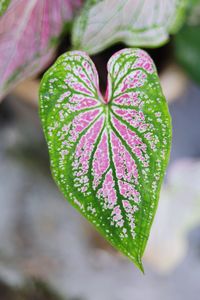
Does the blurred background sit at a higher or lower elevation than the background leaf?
lower

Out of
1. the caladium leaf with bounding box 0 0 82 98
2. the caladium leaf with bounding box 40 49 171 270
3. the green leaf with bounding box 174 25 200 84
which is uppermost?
the caladium leaf with bounding box 0 0 82 98

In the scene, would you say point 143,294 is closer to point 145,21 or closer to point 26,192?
point 26,192

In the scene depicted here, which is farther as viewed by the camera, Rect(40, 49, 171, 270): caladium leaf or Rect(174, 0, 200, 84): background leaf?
Rect(174, 0, 200, 84): background leaf

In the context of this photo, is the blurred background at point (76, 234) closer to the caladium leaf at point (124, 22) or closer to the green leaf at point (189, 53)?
the green leaf at point (189, 53)

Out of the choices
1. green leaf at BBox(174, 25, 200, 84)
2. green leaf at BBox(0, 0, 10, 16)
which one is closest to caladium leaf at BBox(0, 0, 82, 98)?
green leaf at BBox(0, 0, 10, 16)

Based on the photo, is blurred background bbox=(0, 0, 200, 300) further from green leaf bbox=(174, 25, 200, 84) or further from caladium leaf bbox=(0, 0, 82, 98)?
caladium leaf bbox=(0, 0, 82, 98)

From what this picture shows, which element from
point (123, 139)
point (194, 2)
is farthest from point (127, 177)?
point (194, 2)

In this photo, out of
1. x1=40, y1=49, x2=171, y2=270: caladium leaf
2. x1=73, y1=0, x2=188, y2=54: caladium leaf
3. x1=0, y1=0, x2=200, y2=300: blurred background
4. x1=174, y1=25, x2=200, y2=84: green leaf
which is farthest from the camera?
x1=0, y1=0, x2=200, y2=300: blurred background

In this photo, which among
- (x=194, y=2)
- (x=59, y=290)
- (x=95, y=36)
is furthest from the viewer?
(x=59, y=290)
